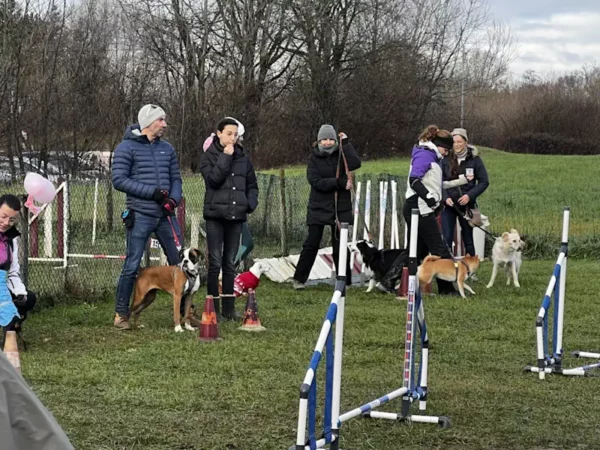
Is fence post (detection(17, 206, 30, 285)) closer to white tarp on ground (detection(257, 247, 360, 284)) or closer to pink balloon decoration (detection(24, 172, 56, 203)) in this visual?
pink balloon decoration (detection(24, 172, 56, 203))

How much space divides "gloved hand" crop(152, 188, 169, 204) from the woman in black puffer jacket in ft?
1.73

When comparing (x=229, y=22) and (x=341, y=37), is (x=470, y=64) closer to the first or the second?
(x=341, y=37)

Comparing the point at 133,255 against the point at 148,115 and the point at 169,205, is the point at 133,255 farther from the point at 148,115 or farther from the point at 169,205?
the point at 148,115

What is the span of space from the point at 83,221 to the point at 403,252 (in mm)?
3943

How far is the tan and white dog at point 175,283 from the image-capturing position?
348 inches

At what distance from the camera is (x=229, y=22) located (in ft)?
117

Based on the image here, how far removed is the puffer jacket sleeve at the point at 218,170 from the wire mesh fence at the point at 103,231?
1802 mm

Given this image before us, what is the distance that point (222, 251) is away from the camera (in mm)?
9398

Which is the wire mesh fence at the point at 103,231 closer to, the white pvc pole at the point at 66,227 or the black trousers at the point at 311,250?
the white pvc pole at the point at 66,227

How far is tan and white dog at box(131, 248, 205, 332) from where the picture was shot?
8828 mm

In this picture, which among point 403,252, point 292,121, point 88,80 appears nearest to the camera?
point 403,252

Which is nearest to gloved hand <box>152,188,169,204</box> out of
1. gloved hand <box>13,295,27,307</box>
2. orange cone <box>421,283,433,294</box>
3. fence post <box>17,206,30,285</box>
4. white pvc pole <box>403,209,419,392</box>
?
fence post <box>17,206,30,285</box>

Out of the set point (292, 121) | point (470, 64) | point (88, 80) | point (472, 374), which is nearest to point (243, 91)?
point (88, 80)

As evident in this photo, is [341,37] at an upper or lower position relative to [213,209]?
upper
